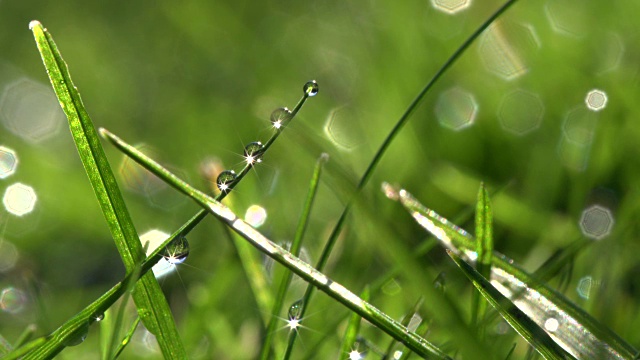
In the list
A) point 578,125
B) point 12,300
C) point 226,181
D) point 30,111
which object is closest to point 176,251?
point 226,181

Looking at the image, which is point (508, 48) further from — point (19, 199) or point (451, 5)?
point (19, 199)

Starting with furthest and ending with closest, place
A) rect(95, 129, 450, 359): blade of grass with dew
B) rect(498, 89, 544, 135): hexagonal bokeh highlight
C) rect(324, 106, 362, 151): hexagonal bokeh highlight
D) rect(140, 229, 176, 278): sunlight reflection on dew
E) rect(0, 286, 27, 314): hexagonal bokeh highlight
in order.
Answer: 1. rect(324, 106, 362, 151): hexagonal bokeh highlight
2. rect(498, 89, 544, 135): hexagonal bokeh highlight
3. rect(0, 286, 27, 314): hexagonal bokeh highlight
4. rect(140, 229, 176, 278): sunlight reflection on dew
5. rect(95, 129, 450, 359): blade of grass with dew

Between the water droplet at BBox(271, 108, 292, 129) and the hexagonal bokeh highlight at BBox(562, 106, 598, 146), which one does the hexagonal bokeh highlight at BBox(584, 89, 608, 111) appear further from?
the water droplet at BBox(271, 108, 292, 129)

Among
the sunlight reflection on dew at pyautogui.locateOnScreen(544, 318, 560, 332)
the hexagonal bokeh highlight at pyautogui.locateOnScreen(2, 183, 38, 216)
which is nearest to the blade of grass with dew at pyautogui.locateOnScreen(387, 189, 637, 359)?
the sunlight reflection on dew at pyautogui.locateOnScreen(544, 318, 560, 332)

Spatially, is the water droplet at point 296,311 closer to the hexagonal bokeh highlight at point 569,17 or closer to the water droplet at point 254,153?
the water droplet at point 254,153

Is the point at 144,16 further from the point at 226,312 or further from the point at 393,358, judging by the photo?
the point at 393,358

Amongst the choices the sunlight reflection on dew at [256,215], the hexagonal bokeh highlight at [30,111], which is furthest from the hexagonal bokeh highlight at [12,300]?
the hexagonal bokeh highlight at [30,111]
